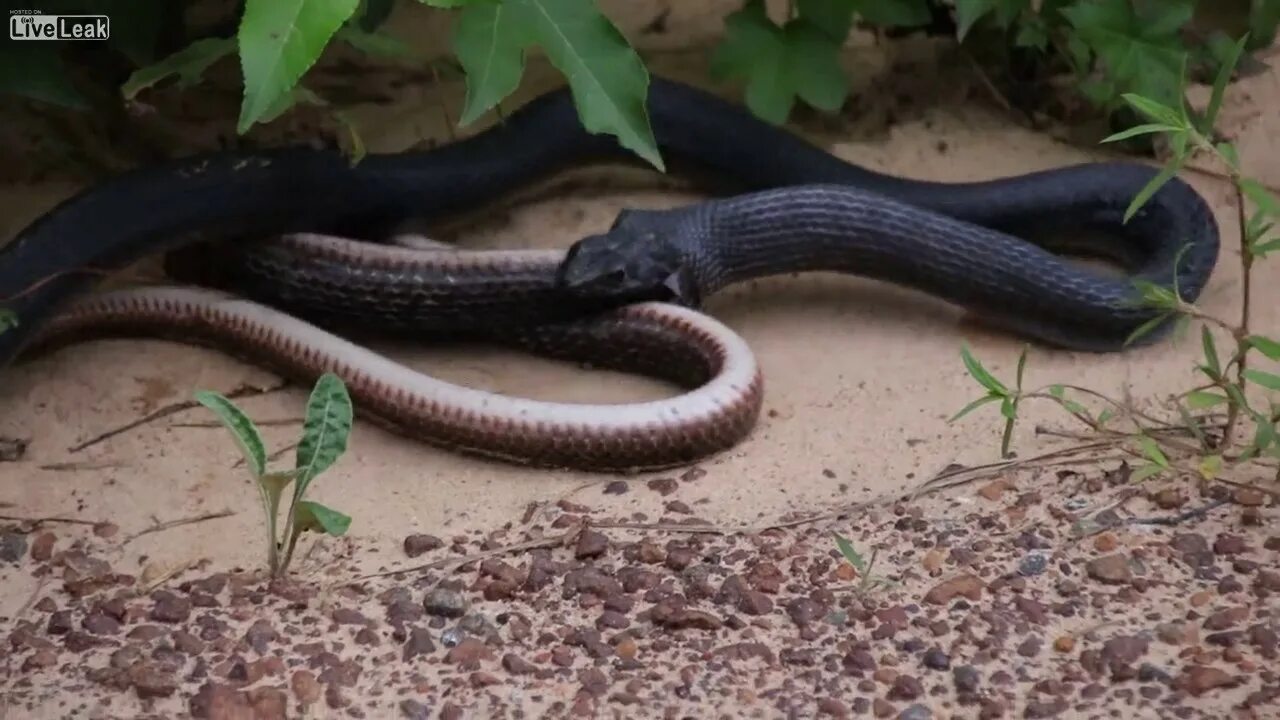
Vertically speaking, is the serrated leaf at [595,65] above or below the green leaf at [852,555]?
above

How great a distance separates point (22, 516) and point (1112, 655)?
6.04ft

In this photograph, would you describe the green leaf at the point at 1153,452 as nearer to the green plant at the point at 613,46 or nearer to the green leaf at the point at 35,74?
the green plant at the point at 613,46

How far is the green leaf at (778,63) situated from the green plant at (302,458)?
1664 mm

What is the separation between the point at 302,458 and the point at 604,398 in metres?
0.88

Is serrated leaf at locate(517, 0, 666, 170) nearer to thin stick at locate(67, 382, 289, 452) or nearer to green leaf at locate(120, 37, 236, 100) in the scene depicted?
green leaf at locate(120, 37, 236, 100)

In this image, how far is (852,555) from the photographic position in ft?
6.42

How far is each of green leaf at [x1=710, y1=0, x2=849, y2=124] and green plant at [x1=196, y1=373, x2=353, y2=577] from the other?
5.46 ft

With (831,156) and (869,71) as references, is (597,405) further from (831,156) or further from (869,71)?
(869,71)

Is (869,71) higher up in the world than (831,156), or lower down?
higher up

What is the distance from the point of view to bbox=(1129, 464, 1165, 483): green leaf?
82.8 inches

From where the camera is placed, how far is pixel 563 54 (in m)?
2.32

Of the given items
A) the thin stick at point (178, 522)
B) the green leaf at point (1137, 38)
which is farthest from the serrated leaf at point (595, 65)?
the green leaf at point (1137, 38)

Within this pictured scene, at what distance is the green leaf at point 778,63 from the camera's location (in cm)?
331

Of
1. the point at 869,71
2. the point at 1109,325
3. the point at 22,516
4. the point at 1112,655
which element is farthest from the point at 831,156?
the point at 22,516
